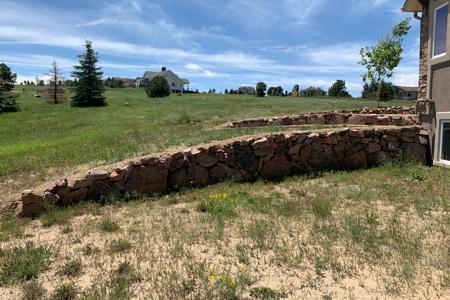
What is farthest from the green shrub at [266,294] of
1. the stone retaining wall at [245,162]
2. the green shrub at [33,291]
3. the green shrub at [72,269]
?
the stone retaining wall at [245,162]

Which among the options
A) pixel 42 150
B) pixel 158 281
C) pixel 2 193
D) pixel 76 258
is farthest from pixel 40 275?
pixel 42 150

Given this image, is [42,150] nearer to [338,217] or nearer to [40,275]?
[40,275]

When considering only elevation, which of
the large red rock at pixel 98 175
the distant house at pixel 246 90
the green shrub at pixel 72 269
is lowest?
the green shrub at pixel 72 269

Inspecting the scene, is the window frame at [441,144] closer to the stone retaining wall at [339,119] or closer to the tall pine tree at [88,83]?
the stone retaining wall at [339,119]

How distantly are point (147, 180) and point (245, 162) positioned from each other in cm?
253

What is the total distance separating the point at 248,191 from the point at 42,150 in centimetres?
842

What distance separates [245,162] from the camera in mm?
8445

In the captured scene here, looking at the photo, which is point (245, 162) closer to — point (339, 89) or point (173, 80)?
point (339, 89)

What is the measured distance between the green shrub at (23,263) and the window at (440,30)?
9.99 meters

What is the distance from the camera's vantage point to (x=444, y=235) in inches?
184

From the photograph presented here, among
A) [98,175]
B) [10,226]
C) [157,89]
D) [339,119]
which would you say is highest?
[157,89]

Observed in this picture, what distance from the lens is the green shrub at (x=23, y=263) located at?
3773 millimetres

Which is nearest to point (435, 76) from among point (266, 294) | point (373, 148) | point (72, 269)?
point (373, 148)

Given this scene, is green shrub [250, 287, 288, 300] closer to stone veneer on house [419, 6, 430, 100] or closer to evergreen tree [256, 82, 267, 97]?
stone veneer on house [419, 6, 430, 100]
